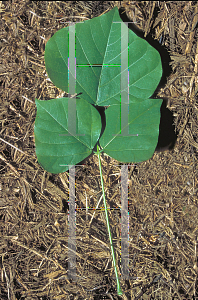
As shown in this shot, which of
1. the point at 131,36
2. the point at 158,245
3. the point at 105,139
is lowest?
the point at 158,245

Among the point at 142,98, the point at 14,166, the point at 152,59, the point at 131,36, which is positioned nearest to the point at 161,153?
the point at 142,98

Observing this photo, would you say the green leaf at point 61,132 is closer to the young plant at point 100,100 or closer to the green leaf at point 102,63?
the young plant at point 100,100

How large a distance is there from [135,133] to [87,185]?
372 mm

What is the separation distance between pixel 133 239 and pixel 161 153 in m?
0.46

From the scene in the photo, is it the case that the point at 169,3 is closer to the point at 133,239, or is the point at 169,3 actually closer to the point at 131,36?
the point at 131,36

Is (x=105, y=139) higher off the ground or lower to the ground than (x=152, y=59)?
lower

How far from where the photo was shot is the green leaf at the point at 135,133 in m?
1.12

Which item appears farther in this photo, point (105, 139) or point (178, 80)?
point (178, 80)

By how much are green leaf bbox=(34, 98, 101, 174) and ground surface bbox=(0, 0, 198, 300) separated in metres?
0.16

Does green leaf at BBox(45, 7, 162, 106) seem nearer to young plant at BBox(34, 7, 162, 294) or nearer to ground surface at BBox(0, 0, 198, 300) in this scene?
young plant at BBox(34, 7, 162, 294)

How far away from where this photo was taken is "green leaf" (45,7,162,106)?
1150 mm

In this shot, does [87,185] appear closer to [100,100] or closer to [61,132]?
[61,132]

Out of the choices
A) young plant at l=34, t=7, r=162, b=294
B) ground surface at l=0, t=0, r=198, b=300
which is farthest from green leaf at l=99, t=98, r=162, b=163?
ground surface at l=0, t=0, r=198, b=300

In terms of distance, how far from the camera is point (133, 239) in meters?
1.27
